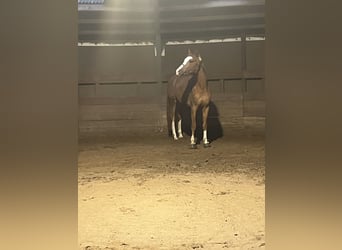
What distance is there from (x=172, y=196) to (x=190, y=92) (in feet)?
11.2

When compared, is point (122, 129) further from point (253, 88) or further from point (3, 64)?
point (3, 64)

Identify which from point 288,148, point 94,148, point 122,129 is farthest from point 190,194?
point 122,129

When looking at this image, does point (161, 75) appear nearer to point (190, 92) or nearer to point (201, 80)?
point (190, 92)

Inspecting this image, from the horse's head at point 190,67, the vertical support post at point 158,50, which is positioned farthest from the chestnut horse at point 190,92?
the vertical support post at point 158,50

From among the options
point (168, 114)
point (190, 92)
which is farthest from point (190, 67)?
point (168, 114)

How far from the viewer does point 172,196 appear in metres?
3.70

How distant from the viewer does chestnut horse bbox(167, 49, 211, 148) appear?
659cm

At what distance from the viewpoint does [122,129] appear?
8.14 metres

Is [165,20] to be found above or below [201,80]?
above

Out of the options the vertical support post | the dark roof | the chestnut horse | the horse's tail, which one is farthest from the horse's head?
the dark roof

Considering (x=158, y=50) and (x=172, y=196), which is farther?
(x=158, y=50)

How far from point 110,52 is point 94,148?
2672 millimetres

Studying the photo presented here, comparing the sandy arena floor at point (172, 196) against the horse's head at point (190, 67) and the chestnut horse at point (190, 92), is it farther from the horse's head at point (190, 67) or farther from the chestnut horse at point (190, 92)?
the horse's head at point (190, 67)

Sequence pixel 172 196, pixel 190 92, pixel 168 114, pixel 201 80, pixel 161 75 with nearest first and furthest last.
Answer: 1. pixel 172 196
2. pixel 201 80
3. pixel 190 92
4. pixel 168 114
5. pixel 161 75
